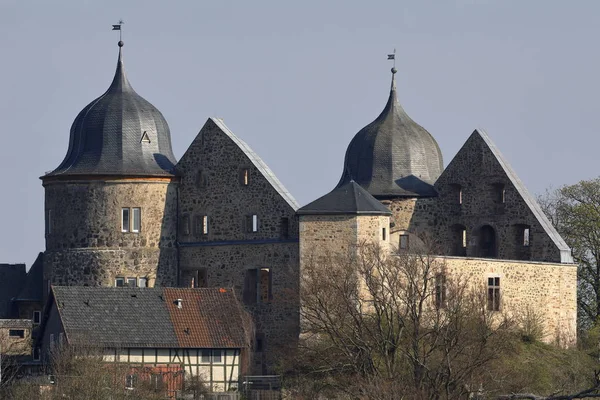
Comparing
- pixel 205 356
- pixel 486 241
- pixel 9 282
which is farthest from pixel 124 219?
pixel 486 241

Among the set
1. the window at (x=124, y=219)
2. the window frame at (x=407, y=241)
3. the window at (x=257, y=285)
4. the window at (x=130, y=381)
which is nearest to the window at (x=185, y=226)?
the window at (x=124, y=219)

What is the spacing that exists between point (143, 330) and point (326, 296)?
16.1ft

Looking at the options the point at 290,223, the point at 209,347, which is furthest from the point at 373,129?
the point at 209,347

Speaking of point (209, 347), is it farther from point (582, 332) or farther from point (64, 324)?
point (582, 332)

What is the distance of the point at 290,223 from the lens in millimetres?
58438

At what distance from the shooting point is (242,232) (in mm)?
59719

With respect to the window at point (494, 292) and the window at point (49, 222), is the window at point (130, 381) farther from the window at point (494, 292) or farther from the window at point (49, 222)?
the window at point (494, 292)

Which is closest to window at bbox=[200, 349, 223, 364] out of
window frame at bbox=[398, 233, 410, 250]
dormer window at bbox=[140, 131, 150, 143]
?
window frame at bbox=[398, 233, 410, 250]

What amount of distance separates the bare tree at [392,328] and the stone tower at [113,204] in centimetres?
603

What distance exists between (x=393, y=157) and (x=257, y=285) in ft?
23.9

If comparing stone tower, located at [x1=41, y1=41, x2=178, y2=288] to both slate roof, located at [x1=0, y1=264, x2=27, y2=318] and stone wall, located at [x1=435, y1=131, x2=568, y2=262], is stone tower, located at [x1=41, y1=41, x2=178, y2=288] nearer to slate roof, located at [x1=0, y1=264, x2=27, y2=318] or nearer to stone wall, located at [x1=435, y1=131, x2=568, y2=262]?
slate roof, located at [x1=0, y1=264, x2=27, y2=318]

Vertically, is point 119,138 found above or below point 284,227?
above

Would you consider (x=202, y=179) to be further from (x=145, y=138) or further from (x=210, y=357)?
(x=210, y=357)

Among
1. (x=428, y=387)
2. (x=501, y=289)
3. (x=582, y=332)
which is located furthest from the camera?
(x=582, y=332)
